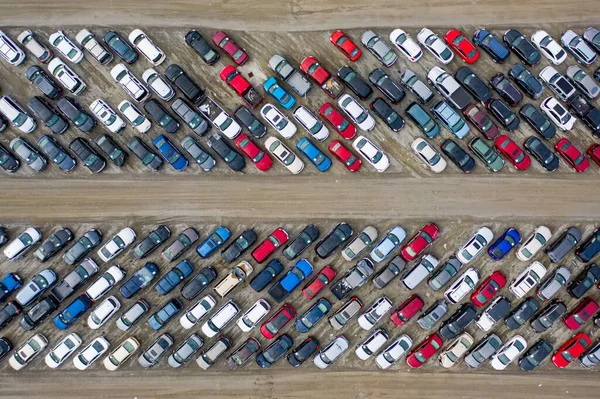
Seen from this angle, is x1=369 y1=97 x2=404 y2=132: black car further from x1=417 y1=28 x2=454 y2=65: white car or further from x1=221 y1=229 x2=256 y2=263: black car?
x1=221 y1=229 x2=256 y2=263: black car

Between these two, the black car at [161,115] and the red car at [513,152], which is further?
the black car at [161,115]

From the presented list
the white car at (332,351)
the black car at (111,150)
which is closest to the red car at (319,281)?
the white car at (332,351)

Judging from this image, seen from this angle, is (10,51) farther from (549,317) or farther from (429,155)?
(549,317)

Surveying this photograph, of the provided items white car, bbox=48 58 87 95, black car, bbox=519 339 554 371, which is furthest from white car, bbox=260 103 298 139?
black car, bbox=519 339 554 371

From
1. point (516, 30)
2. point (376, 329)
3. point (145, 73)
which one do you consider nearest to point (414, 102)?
point (516, 30)

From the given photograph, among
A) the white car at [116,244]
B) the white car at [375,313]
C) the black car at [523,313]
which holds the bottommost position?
the black car at [523,313]

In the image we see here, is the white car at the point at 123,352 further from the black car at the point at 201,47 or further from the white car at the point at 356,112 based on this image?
the white car at the point at 356,112
